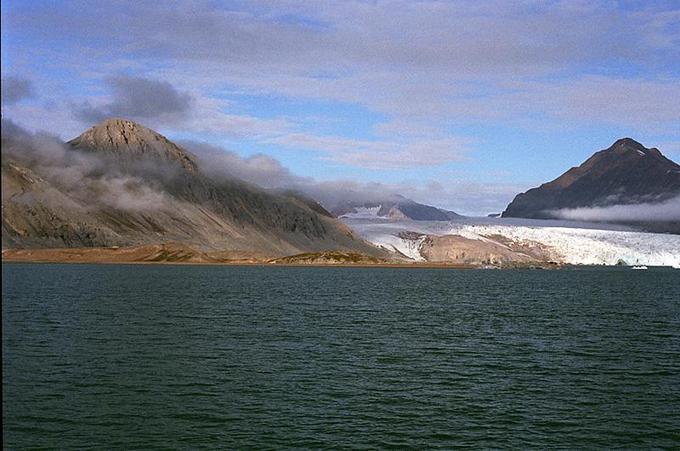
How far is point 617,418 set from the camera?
39500 mm

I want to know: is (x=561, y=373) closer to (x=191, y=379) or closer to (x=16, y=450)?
(x=191, y=379)

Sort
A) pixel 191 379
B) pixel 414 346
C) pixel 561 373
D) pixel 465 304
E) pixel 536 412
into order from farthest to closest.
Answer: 1. pixel 465 304
2. pixel 414 346
3. pixel 561 373
4. pixel 191 379
5. pixel 536 412

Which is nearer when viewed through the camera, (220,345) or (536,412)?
(536,412)

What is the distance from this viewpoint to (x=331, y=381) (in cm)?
4747

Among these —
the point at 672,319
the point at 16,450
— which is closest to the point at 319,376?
the point at 16,450

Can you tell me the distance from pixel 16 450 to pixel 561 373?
126 ft

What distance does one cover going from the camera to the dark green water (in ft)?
116

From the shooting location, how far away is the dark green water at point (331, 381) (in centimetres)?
3525

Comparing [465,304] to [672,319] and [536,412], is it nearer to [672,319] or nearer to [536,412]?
[672,319]

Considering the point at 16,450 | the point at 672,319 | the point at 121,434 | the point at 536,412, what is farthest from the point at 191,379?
the point at 672,319

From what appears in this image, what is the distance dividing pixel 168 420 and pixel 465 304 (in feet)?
302

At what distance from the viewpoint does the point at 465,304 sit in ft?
405

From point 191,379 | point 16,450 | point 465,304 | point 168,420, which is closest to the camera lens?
point 16,450

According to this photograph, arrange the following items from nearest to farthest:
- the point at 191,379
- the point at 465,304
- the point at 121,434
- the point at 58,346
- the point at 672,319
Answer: the point at 121,434, the point at 191,379, the point at 58,346, the point at 672,319, the point at 465,304
